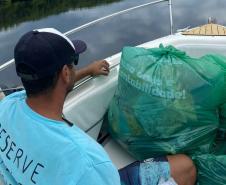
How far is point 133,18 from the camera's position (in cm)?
341

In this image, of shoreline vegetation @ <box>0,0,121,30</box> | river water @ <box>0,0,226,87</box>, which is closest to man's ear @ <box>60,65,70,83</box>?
river water @ <box>0,0,226,87</box>

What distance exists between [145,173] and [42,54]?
34.0 inches

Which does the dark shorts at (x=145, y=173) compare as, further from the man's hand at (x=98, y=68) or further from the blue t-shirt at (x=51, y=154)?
the blue t-shirt at (x=51, y=154)

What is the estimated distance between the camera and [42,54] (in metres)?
1.23

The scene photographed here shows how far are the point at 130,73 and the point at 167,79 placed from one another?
175mm

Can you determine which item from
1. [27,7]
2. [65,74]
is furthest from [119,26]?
[27,7]

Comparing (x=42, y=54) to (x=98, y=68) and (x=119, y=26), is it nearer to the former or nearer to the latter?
(x=98, y=68)

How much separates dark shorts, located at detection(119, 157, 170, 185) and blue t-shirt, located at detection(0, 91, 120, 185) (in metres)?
0.68

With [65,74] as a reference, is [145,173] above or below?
below

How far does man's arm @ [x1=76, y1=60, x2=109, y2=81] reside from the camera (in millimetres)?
2188

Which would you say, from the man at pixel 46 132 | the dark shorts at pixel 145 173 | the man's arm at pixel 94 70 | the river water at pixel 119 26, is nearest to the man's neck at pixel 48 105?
the man at pixel 46 132

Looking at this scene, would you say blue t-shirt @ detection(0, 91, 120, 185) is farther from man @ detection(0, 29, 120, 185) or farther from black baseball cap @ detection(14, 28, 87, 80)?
black baseball cap @ detection(14, 28, 87, 80)

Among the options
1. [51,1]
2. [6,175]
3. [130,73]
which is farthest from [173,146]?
[51,1]

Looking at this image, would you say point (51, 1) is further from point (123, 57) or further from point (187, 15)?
point (123, 57)
